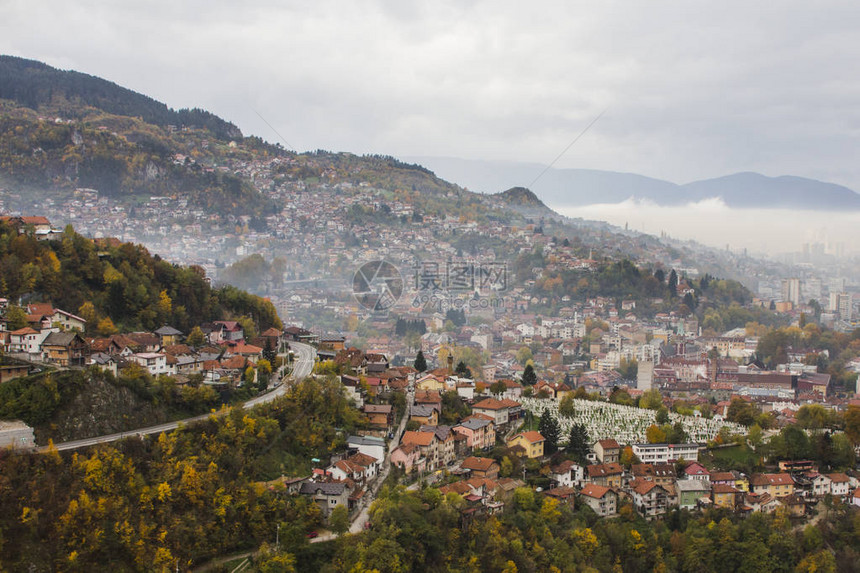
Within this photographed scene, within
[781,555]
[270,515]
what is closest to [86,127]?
[270,515]

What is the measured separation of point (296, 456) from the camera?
Result: 17844 millimetres

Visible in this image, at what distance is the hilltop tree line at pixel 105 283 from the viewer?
68.6 feet

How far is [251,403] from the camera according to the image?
19.5 meters

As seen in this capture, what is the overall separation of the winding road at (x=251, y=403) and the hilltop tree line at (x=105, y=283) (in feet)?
9.90

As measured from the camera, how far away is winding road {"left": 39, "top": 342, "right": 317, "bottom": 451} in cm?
1520

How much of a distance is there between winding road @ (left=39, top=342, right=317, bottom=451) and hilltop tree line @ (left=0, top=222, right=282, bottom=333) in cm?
302

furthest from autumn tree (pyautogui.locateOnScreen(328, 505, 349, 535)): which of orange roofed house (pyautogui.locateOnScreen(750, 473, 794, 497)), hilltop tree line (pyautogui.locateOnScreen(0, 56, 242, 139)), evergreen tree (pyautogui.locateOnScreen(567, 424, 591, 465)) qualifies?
hilltop tree line (pyautogui.locateOnScreen(0, 56, 242, 139))

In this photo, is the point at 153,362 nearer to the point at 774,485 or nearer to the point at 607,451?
the point at 607,451

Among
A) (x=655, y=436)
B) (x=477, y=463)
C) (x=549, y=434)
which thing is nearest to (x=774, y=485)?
(x=655, y=436)

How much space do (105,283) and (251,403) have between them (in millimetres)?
6744

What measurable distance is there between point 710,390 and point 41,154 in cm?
4618

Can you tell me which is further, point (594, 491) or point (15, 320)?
point (594, 491)

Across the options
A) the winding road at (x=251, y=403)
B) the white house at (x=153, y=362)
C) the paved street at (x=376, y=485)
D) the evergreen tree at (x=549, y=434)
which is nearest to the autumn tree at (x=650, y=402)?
the evergreen tree at (x=549, y=434)

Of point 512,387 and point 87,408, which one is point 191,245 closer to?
point 512,387
